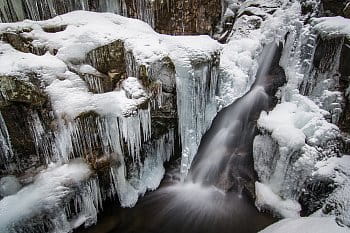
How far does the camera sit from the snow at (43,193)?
16.5 ft

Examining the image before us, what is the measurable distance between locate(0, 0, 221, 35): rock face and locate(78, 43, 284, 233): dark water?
87.0 inches

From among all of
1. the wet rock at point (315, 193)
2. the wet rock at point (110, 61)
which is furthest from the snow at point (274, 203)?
the wet rock at point (110, 61)

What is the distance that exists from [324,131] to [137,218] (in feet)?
15.2

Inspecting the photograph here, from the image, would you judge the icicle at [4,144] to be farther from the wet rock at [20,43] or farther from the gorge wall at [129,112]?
the wet rock at [20,43]

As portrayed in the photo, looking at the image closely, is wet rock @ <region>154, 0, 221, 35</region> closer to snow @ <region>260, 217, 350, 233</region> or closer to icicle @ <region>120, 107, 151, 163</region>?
icicle @ <region>120, 107, 151, 163</region>

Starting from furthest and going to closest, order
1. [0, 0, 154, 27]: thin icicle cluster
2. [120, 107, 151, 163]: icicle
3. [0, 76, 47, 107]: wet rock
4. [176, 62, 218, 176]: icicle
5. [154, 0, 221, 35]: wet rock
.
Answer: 1. [154, 0, 221, 35]: wet rock
2. [0, 0, 154, 27]: thin icicle cluster
3. [176, 62, 218, 176]: icicle
4. [120, 107, 151, 163]: icicle
5. [0, 76, 47, 107]: wet rock

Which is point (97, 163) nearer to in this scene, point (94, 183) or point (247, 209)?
point (94, 183)

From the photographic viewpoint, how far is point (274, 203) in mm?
6371

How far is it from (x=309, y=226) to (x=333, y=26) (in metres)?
5.11

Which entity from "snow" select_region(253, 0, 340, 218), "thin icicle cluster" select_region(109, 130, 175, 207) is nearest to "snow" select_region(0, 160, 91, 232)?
"thin icicle cluster" select_region(109, 130, 175, 207)

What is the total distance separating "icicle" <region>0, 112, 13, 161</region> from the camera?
559 centimetres

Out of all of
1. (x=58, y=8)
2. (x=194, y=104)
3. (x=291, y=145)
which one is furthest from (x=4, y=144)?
(x=291, y=145)

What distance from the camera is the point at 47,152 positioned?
5852 millimetres

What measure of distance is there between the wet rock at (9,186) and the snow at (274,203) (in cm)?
519
